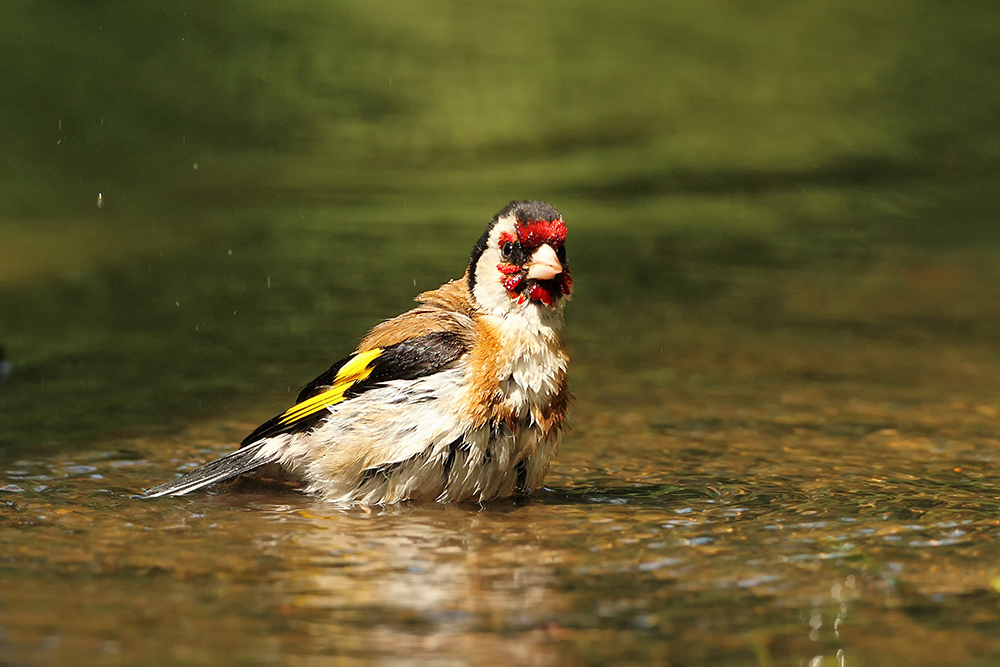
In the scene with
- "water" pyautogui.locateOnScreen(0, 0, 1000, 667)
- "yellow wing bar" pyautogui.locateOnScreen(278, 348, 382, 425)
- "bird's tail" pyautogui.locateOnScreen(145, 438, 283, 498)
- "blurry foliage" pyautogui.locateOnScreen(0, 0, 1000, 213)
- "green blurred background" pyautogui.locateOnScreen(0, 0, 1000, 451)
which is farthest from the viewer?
"blurry foliage" pyautogui.locateOnScreen(0, 0, 1000, 213)

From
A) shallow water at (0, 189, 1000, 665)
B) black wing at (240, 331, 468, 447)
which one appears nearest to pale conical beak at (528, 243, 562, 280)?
black wing at (240, 331, 468, 447)

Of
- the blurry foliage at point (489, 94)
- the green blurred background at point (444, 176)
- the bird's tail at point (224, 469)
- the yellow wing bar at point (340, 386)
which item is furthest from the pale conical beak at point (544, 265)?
the blurry foliage at point (489, 94)

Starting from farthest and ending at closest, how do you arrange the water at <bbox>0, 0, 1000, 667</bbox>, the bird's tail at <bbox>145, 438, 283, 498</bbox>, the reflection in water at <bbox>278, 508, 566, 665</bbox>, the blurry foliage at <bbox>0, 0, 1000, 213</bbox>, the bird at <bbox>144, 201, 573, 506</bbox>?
1. the blurry foliage at <bbox>0, 0, 1000, 213</bbox>
2. the bird's tail at <bbox>145, 438, 283, 498</bbox>
3. the bird at <bbox>144, 201, 573, 506</bbox>
4. the water at <bbox>0, 0, 1000, 667</bbox>
5. the reflection in water at <bbox>278, 508, 566, 665</bbox>

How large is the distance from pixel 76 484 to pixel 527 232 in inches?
75.9

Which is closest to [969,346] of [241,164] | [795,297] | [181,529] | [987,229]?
[795,297]

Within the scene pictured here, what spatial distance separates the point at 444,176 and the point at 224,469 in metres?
7.77

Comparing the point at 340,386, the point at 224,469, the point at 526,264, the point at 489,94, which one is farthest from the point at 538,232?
the point at 489,94

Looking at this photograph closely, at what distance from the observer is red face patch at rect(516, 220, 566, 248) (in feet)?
17.9

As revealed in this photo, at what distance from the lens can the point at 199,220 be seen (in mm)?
11281

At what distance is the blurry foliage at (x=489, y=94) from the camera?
43.8ft

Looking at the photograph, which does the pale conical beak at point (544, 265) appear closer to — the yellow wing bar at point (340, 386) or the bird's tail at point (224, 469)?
the yellow wing bar at point (340, 386)

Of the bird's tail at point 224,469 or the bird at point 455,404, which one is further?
the bird's tail at point 224,469

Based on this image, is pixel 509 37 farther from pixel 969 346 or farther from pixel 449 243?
pixel 969 346

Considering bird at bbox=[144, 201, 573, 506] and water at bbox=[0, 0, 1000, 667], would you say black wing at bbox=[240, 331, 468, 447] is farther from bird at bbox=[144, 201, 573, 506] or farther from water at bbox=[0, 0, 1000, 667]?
water at bbox=[0, 0, 1000, 667]
